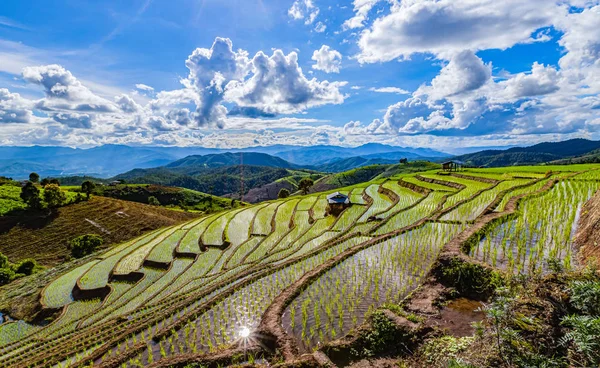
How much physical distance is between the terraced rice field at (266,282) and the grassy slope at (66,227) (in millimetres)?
26330

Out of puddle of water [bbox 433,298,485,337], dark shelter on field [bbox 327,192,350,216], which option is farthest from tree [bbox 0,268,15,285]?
puddle of water [bbox 433,298,485,337]

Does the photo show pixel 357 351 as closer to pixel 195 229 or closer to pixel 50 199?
pixel 195 229

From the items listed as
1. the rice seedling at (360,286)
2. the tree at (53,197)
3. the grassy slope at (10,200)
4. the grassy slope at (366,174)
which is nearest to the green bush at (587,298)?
the rice seedling at (360,286)

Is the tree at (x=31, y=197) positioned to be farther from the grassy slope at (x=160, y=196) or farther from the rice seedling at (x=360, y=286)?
the rice seedling at (x=360, y=286)

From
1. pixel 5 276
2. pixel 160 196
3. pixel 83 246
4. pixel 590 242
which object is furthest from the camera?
pixel 160 196

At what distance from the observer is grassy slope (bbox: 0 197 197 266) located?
48.2 metres

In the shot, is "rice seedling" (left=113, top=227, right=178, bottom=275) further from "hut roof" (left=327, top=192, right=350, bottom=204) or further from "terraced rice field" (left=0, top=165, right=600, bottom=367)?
"hut roof" (left=327, top=192, right=350, bottom=204)

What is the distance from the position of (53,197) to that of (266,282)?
222ft

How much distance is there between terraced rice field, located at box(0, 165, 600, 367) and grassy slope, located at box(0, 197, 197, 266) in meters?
26.3

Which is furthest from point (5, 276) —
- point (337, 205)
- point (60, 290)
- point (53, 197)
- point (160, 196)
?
point (160, 196)

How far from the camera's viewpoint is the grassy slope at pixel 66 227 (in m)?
48.2

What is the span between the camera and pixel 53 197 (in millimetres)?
59375

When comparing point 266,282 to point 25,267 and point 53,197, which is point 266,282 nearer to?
point 25,267

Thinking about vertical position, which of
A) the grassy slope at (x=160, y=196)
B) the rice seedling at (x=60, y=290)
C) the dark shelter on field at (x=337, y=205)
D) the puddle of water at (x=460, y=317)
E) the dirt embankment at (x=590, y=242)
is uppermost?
the dirt embankment at (x=590, y=242)
